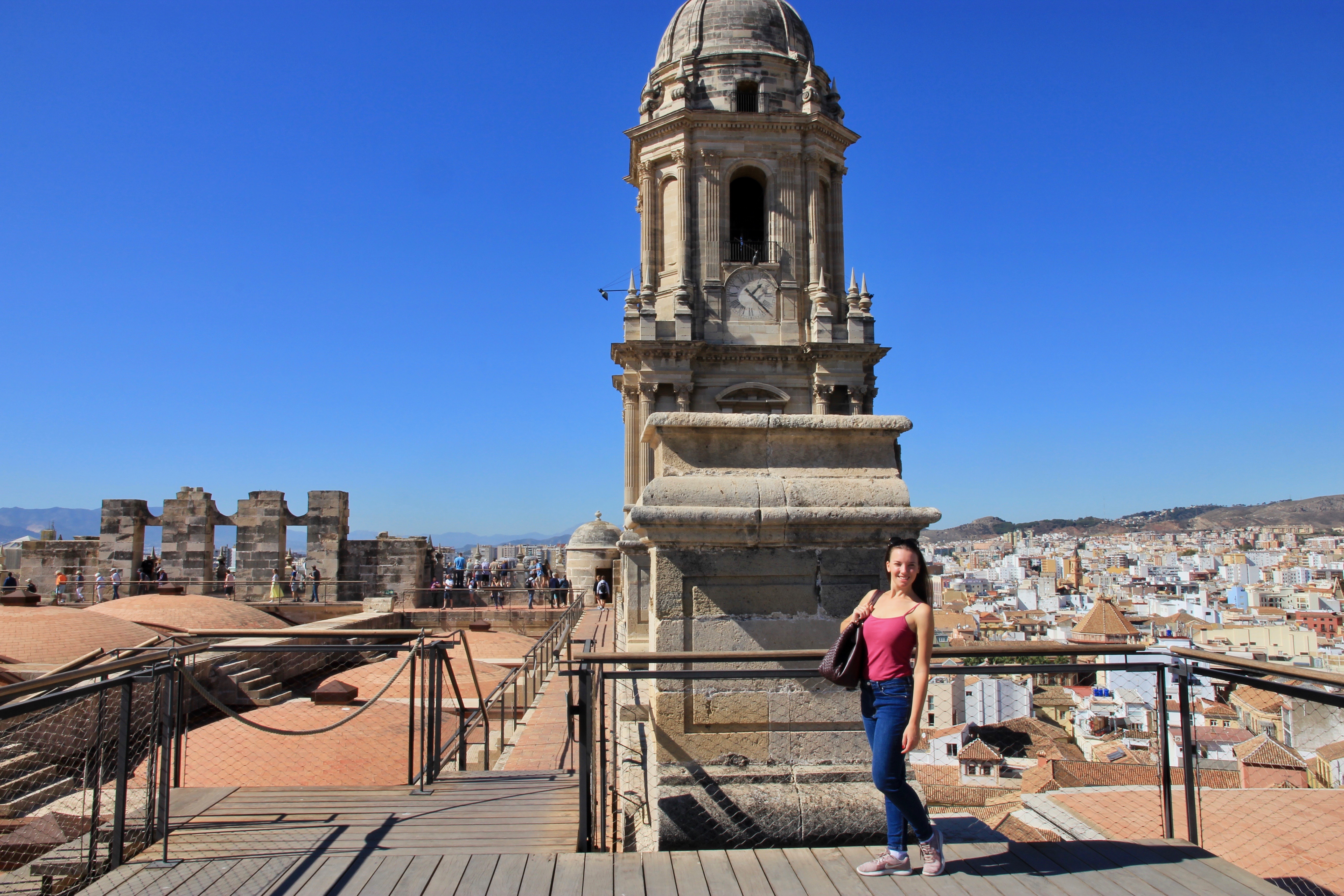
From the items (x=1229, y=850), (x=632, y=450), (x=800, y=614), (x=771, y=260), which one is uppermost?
(x=771, y=260)

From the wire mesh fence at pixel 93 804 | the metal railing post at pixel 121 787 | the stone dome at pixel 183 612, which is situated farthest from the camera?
the stone dome at pixel 183 612

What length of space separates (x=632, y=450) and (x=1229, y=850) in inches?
756

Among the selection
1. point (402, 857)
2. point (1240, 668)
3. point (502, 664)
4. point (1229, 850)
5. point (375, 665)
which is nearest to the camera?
point (402, 857)

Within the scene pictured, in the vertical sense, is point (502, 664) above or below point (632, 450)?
below

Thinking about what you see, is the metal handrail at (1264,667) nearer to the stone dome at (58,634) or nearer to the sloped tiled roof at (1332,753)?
the sloped tiled roof at (1332,753)

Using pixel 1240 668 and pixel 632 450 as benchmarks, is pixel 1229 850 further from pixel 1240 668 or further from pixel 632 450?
pixel 632 450

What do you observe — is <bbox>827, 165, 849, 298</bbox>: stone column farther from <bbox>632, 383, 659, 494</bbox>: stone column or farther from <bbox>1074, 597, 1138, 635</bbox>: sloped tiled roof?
<bbox>1074, 597, 1138, 635</bbox>: sloped tiled roof

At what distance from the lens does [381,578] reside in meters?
22.5

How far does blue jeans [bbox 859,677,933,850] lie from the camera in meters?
3.38

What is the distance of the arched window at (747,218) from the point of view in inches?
997

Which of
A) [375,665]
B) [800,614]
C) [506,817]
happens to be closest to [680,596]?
[800,614]

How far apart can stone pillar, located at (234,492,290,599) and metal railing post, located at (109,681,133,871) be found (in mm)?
17968

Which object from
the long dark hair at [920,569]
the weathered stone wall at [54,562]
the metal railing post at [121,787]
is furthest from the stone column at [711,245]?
the metal railing post at [121,787]

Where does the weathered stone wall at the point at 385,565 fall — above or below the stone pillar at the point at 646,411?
below
